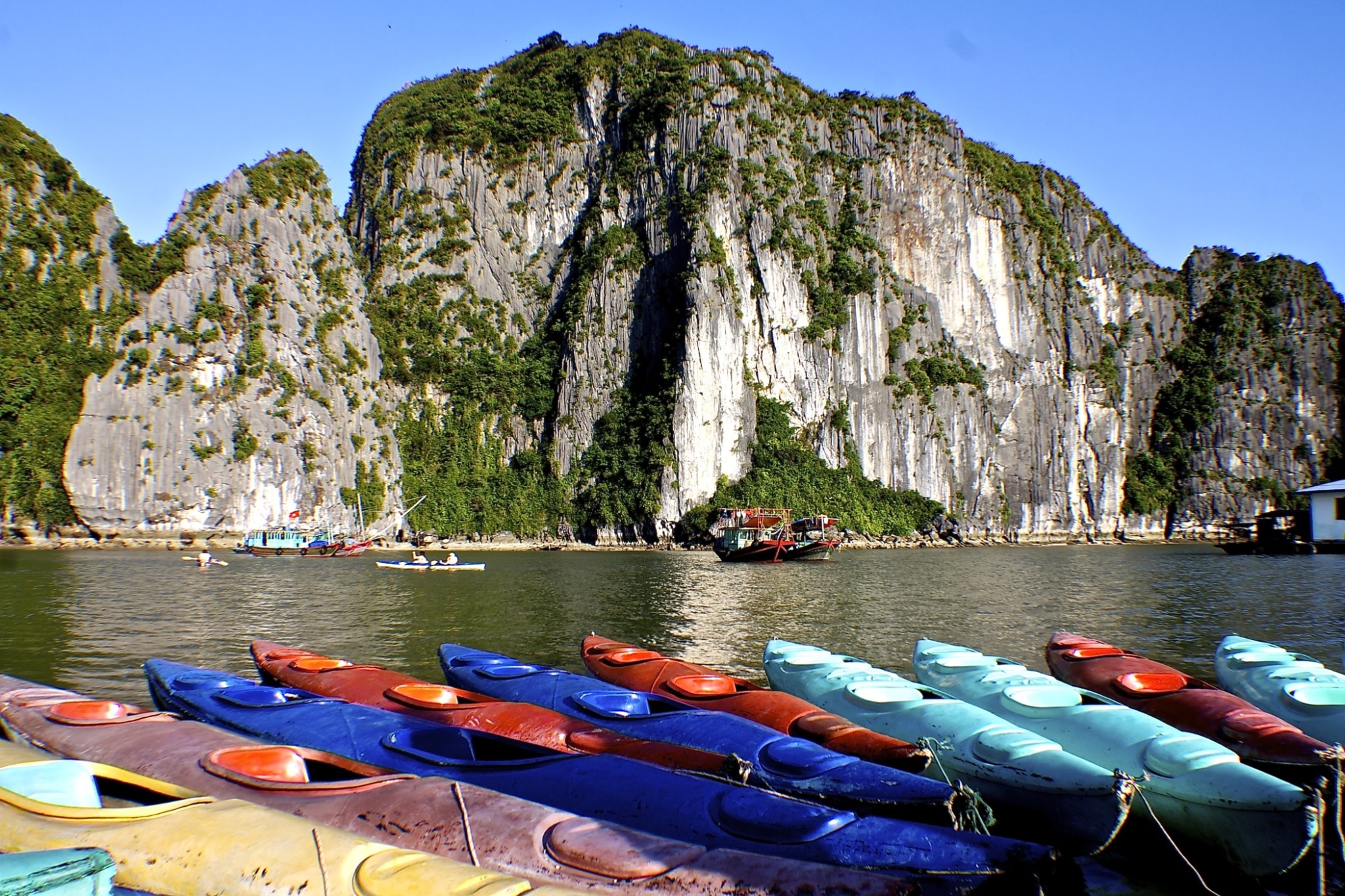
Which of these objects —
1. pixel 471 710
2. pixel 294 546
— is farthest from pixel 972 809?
pixel 294 546

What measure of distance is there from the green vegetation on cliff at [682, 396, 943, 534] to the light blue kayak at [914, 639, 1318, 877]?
64656mm

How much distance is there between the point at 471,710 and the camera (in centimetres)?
1005

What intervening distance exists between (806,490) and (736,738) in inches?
2876

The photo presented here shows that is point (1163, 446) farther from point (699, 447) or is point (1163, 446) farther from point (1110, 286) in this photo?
point (699, 447)

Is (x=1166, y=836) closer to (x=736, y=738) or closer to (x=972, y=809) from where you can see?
(x=972, y=809)

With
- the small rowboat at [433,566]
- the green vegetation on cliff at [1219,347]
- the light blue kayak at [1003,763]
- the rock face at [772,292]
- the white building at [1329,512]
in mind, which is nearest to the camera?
the light blue kayak at [1003,763]

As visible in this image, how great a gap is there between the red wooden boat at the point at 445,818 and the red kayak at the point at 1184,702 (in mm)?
5530

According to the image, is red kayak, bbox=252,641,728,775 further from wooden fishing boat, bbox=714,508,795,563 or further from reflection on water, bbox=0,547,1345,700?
wooden fishing boat, bbox=714,508,795,563

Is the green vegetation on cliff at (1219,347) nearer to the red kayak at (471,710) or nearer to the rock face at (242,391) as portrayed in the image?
the rock face at (242,391)

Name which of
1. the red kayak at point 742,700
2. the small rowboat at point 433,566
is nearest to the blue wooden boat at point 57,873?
the red kayak at point 742,700

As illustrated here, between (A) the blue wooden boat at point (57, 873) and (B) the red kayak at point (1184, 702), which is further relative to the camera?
(B) the red kayak at point (1184, 702)

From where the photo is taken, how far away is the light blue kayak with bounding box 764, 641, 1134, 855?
741 centimetres

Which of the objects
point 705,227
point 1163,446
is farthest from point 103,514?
point 1163,446

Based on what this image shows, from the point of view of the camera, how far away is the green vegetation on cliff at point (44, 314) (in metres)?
68.0
